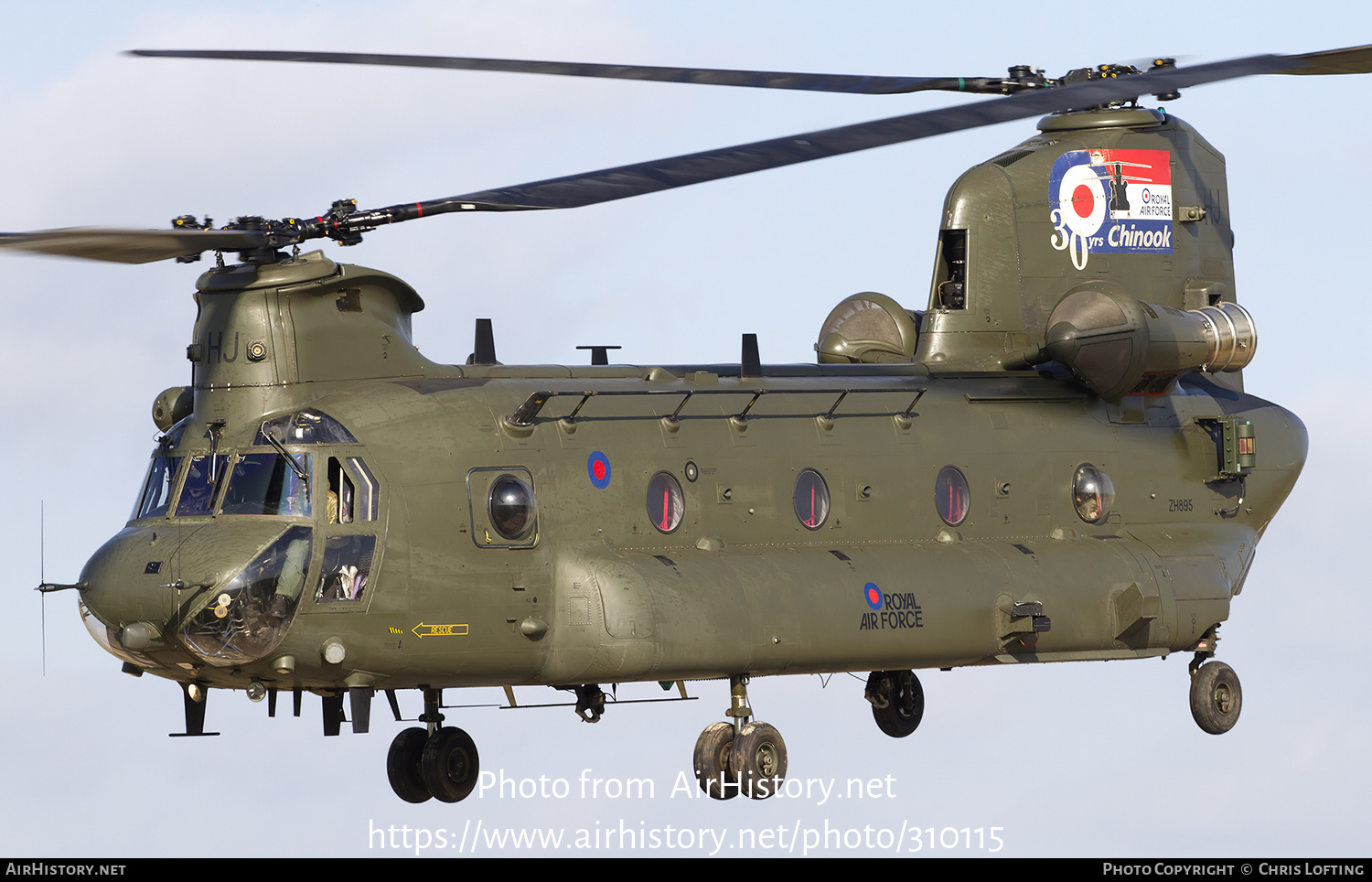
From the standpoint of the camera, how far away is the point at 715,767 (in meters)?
17.4

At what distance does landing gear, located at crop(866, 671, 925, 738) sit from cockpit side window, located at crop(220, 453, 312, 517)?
7.66 meters

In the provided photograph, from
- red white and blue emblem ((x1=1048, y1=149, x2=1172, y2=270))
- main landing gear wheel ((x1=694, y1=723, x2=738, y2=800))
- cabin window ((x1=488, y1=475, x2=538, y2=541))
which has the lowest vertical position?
main landing gear wheel ((x1=694, y1=723, x2=738, y2=800))

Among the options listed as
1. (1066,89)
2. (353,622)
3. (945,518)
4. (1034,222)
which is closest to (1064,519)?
(945,518)

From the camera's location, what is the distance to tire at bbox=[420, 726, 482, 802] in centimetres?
1844

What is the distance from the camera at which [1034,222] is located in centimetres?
2108

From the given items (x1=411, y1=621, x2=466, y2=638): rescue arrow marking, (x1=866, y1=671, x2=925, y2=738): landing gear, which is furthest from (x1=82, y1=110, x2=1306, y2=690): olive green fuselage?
(x1=866, y1=671, x2=925, y2=738): landing gear

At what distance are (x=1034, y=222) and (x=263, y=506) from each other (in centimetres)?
885

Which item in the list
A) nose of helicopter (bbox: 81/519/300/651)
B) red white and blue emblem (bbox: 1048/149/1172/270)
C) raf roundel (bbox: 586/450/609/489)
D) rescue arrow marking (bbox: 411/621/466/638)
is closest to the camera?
nose of helicopter (bbox: 81/519/300/651)

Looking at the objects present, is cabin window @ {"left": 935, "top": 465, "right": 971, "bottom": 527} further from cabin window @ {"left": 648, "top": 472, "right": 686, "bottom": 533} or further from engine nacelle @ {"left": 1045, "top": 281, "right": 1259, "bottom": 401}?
cabin window @ {"left": 648, "top": 472, "right": 686, "bottom": 533}

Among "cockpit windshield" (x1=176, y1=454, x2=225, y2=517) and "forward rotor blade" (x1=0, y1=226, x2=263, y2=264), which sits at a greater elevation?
"forward rotor blade" (x1=0, y1=226, x2=263, y2=264)

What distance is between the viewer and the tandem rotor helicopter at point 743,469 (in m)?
16.2

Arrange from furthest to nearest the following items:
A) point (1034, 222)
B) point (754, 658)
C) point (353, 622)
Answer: point (1034, 222)
point (754, 658)
point (353, 622)

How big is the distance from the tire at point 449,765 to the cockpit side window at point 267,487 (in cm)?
328

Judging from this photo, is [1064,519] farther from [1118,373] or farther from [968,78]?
[968,78]
